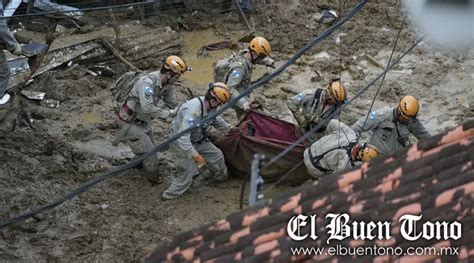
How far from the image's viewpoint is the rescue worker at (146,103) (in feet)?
34.1

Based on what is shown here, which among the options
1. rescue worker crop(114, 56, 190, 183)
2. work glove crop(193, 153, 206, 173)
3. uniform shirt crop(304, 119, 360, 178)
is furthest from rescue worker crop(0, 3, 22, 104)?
uniform shirt crop(304, 119, 360, 178)

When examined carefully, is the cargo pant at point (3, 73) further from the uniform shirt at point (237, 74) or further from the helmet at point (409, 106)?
the helmet at point (409, 106)

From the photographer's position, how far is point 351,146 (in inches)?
389

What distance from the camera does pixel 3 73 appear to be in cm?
1172

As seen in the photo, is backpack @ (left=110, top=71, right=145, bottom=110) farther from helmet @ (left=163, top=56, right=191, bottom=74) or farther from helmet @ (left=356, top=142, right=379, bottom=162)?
helmet @ (left=356, top=142, right=379, bottom=162)

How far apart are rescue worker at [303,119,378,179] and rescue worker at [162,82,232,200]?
4.36ft

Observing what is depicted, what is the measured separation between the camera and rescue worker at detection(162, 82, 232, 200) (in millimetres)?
10016

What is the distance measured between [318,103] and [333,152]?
44.0 inches

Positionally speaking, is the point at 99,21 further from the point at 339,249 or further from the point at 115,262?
the point at 339,249

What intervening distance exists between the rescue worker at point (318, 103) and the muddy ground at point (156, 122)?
1392 mm

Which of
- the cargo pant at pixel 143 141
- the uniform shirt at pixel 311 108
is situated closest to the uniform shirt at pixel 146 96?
the cargo pant at pixel 143 141

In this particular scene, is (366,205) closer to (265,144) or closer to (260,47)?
(265,144)

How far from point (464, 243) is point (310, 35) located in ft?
38.0

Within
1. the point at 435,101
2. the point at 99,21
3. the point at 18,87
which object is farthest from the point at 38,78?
the point at 435,101
